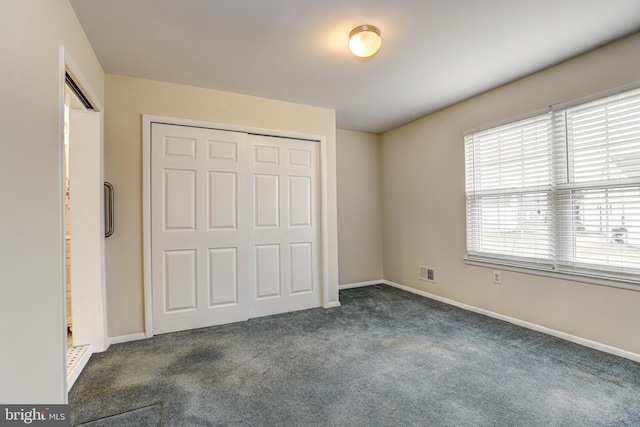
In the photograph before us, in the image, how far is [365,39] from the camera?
2.11 m

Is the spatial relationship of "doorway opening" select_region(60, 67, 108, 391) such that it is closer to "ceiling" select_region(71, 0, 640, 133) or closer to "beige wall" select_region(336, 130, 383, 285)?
"ceiling" select_region(71, 0, 640, 133)

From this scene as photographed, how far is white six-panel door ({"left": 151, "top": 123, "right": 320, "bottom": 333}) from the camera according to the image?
2.93 m

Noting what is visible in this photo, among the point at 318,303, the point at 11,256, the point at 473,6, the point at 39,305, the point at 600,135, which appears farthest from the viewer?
the point at 318,303

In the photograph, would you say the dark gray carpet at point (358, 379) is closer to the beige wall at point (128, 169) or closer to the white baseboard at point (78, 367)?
the white baseboard at point (78, 367)

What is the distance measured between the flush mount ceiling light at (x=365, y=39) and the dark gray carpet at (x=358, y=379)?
7.69 feet

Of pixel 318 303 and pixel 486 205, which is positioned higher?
pixel 486 205

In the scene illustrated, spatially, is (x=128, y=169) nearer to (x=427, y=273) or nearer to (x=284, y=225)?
(x=284, y=225)

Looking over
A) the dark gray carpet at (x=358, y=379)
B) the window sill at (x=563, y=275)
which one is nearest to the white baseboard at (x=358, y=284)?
the dark gray carpet at (x=358, y=379)

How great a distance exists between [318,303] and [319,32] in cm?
288

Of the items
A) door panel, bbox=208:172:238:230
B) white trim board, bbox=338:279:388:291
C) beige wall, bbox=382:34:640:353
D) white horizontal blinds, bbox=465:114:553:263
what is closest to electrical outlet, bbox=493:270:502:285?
beige wall, bbox=382:34:640:353

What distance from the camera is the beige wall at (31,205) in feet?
3.77

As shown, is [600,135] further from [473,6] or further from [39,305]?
[39,305]

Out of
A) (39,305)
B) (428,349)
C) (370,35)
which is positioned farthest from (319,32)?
(428,349)

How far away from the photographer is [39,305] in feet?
4.52
